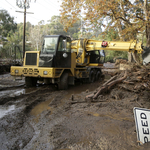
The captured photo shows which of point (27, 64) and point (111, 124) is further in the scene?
point (27, 64)

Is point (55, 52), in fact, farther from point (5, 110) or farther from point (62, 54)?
point (5, 110)

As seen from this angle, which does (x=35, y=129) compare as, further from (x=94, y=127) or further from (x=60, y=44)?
(x=60, y=44)

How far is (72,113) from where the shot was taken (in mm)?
5527

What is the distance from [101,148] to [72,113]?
91.5 inches

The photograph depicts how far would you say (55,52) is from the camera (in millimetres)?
8828

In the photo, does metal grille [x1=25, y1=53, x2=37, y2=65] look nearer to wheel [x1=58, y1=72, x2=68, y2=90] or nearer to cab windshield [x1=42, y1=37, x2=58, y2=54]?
cab windshield [x1=42, y1=37, x2=58, y2=54]

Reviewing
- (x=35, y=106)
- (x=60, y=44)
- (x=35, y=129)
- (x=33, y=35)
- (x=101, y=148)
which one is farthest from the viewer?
A: (x=33, y=35)

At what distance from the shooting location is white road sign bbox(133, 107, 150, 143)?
307 cm

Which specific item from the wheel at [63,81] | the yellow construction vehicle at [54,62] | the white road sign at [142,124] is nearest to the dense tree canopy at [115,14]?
the yellow construction vehicle at [54,62]

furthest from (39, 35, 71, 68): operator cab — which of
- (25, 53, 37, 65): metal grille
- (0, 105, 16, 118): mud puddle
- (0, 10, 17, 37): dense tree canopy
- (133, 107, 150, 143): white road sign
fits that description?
(0, 10, 17, 37): dense tree canopy

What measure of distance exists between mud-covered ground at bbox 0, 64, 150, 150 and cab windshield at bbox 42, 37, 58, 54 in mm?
2828

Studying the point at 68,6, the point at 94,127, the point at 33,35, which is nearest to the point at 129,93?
the point at 94,127

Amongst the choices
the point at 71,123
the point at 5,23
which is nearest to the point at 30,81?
the point at 71,123

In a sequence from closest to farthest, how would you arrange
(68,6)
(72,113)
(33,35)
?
1. (72,113)
2. (68,6)
3. (33,35)
